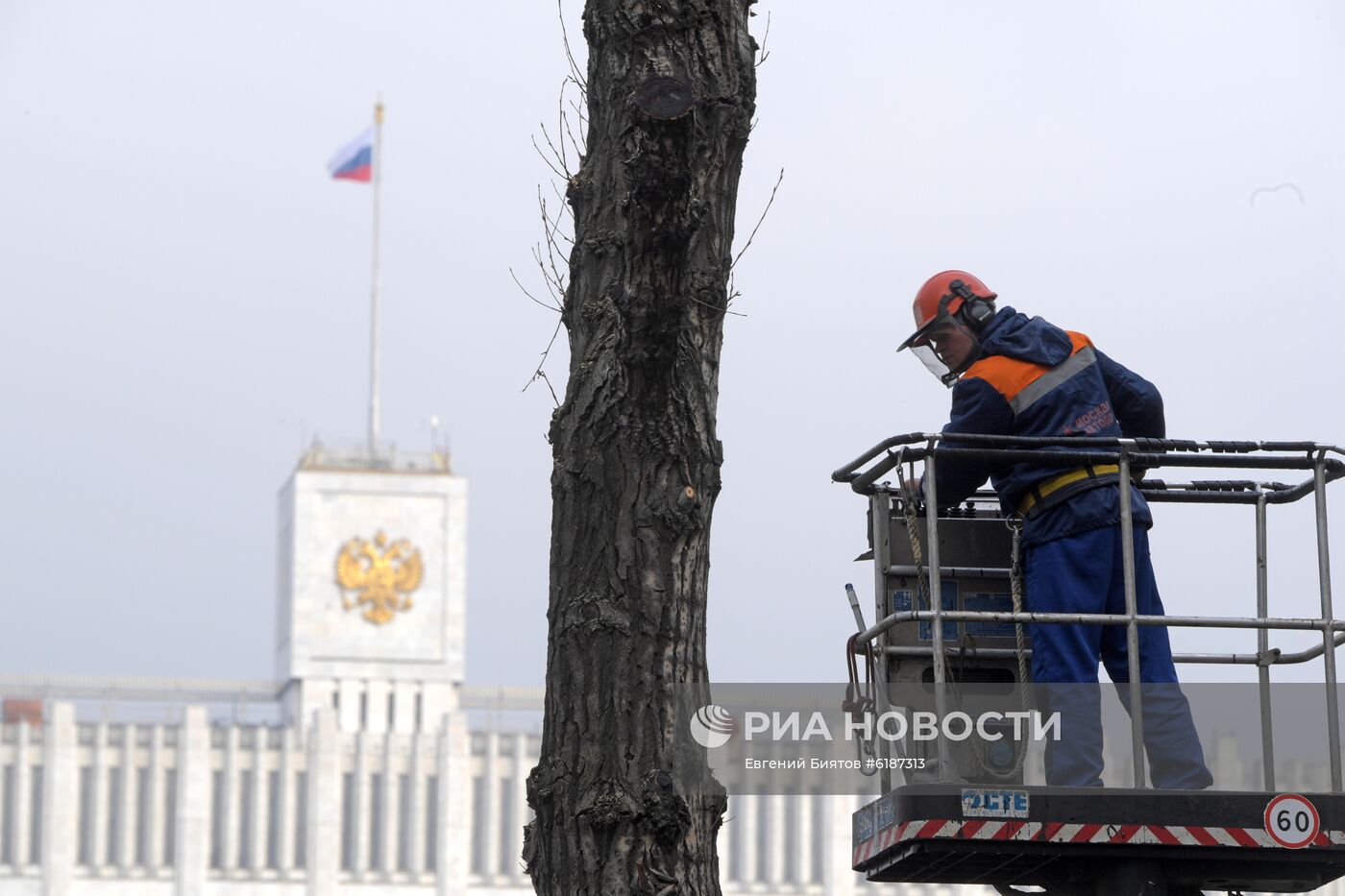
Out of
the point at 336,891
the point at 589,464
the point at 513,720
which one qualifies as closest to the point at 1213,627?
the point at 589,464

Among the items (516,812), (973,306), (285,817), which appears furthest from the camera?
(516,812)

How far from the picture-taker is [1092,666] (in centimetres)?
701

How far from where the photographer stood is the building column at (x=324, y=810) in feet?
220

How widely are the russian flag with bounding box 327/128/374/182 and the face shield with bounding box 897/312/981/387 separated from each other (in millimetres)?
70235

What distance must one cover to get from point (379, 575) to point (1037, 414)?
73.4 meters

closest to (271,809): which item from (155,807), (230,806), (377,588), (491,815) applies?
(230,806)

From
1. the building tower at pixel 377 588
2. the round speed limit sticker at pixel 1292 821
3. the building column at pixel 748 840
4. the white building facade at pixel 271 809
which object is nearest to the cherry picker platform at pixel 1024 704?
the round speed limit sticker at pixel 1292 821

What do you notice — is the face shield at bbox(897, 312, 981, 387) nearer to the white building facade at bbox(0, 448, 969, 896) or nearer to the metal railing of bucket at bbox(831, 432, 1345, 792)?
the metal railing of bucket at bbox(831, 432, 1345, 792)

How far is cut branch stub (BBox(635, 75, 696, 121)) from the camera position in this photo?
549 centimetres

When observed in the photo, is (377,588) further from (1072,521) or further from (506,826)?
(1072,521)

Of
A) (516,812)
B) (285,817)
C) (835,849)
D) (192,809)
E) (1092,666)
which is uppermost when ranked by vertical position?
(1092,666)

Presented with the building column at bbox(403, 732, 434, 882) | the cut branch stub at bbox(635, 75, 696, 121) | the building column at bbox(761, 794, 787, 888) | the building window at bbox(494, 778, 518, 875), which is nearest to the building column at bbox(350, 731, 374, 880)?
the building column at bbox(403, 732, 434, 882)

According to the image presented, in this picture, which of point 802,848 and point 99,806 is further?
point 802,848

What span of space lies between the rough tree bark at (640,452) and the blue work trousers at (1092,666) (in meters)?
1.59
